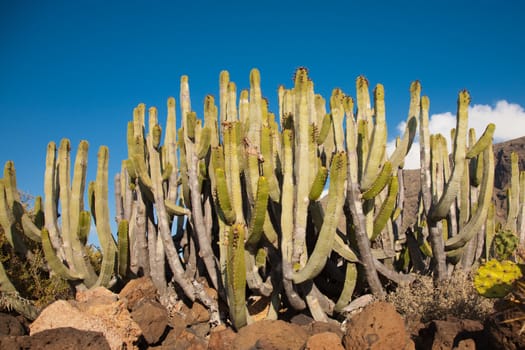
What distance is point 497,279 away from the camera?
18.3 ft

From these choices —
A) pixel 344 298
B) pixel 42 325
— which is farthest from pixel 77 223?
pixel 344 298

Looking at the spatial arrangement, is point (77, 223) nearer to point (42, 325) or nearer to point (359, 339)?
point (42, 325)

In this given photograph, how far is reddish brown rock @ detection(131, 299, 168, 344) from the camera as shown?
7819 millimetres

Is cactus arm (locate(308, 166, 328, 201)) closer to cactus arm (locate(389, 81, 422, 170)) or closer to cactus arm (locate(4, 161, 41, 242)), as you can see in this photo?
cactus arm (locate(389, 81, 422, 170))

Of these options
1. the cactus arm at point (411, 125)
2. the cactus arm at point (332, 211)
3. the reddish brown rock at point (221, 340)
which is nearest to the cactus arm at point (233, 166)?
the cactus arm at point (332, 211)

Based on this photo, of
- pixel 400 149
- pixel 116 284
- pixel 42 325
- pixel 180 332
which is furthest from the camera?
pixel 116 284

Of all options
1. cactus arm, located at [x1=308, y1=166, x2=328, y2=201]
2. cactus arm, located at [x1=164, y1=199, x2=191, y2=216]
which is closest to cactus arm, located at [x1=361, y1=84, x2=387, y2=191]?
cactus arm, located at [x1=308, y1=166, x2=328, y2=201]

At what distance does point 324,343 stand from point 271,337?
0.90 m

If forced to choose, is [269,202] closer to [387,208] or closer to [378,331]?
[387,208]

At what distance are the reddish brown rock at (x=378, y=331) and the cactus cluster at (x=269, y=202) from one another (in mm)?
1422

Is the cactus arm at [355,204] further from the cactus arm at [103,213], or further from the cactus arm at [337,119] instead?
the cactus arm at [103,213]

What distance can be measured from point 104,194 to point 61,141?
1.38 meters

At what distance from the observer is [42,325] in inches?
273

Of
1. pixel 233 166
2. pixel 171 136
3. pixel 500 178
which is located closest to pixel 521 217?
pixel 233 166
